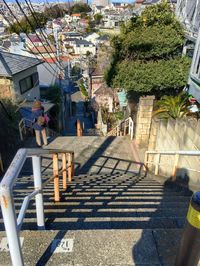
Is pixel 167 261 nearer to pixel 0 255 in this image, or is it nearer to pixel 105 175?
pixel 0 255

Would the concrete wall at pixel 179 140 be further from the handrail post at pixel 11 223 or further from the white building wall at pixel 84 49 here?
the white building wall at pixel 84 49

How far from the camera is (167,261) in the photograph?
2459 mm

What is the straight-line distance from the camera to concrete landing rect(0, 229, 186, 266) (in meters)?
2.45

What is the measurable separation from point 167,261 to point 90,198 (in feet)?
7.77

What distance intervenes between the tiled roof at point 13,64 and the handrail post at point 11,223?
43.6 ft

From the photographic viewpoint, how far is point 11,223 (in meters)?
1.95


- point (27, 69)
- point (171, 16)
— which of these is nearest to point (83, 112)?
point (27, 69)

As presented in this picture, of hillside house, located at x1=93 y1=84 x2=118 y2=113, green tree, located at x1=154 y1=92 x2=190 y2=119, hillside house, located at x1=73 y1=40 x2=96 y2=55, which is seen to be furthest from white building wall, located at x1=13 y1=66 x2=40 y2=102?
hillside house, located at x1=73 y1=40 x2=96 y2=55

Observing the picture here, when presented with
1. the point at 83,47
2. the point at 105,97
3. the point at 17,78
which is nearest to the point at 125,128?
the point at 17,78

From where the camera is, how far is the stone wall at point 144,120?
30.2 feet

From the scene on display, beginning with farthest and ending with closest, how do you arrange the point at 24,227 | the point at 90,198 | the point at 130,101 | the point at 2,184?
the point at 130,101 < the point at 90,198 < the point at 24,227 < the point at 2,184

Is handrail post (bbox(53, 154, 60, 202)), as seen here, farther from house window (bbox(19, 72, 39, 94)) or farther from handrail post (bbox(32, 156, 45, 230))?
house window (bbox(19, 72, 39, 94))

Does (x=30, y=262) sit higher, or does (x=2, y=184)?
(x=2, y=184)

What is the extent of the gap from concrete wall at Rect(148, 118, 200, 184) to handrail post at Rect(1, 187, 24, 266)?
14.9 feet
